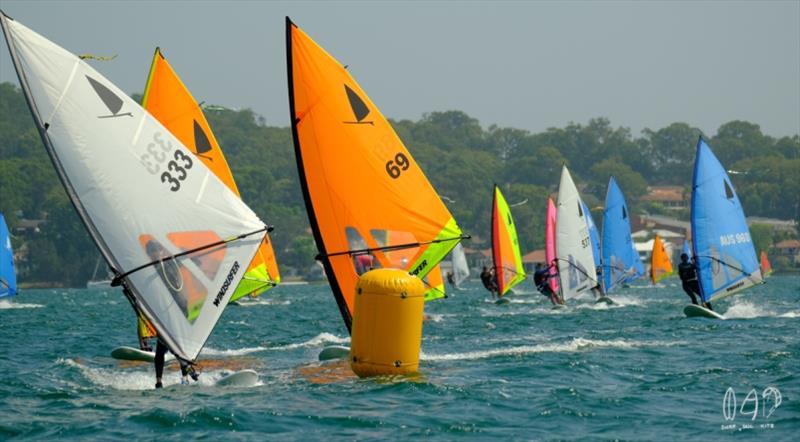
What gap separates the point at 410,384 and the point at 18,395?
5238 millimetres

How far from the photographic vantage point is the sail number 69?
928 inches

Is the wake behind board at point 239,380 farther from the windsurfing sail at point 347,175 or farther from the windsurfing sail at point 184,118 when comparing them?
the windsurfing sail at point 184,118

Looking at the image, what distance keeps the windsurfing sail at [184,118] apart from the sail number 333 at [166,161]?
28.9 ft

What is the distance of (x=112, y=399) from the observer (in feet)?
57.4

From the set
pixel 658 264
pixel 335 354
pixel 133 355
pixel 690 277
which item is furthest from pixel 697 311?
pixel 658 264

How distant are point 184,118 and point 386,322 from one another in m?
11.2

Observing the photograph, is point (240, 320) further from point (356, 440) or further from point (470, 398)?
point (356, 440)

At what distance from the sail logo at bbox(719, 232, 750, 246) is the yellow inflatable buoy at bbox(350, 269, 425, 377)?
16015 millimetres

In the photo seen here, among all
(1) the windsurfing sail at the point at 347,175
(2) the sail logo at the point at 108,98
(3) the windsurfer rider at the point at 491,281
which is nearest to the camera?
(2) the sail logo at the point at 108,98

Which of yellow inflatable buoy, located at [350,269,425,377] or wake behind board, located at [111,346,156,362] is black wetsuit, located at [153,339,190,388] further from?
wake behind board, located at [111,346,156,362]

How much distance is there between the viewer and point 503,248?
168 feet

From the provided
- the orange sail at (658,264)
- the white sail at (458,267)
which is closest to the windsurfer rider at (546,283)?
the orange sail at (658,264)

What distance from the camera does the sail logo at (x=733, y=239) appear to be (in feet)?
108

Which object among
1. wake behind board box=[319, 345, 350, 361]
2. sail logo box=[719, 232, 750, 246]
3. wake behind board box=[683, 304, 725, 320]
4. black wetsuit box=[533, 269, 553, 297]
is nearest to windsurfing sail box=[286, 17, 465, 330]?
wake behind board box=[319, 345, 350, 361]
